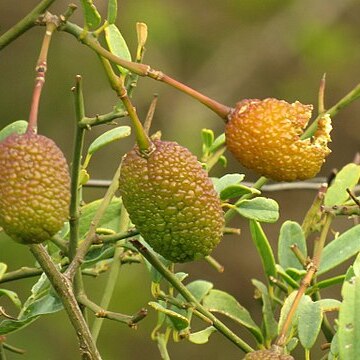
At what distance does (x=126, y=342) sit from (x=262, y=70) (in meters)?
1.36

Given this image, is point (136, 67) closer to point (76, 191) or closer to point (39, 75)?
point (39, 75)

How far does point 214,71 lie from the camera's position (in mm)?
4340

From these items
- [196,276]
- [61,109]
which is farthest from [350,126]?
[61,109]

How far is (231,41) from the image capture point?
4.46 metres

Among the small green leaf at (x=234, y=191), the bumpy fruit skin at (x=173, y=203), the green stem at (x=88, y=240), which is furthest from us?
the small green leaf at (x=234, y=191)

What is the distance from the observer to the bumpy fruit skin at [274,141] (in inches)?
42.0

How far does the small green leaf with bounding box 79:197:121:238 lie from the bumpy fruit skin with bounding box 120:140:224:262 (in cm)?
35

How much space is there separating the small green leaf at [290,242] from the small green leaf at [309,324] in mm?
271

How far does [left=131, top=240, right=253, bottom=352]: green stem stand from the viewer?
122 cm

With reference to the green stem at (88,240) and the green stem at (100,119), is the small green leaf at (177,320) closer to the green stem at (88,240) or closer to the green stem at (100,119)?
the green stem at (88,240)

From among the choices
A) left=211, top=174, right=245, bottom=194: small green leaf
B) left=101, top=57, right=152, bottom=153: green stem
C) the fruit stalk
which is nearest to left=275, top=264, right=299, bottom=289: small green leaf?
left=211, top=174, right=245, bottom=194: small green leaf

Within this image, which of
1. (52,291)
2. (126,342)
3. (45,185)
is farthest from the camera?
(126,342)

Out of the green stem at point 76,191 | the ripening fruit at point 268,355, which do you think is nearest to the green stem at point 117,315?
the green stem at point 76,191

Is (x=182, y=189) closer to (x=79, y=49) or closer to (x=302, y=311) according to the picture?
(x=302, y=311)
